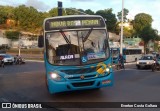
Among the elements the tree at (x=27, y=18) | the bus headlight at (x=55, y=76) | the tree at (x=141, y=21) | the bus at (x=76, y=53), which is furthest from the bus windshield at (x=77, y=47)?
the tree at (x=141, y=21)

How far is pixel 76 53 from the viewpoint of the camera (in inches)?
435

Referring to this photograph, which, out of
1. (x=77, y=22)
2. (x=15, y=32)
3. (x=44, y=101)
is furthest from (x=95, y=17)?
(x=15, y=32)

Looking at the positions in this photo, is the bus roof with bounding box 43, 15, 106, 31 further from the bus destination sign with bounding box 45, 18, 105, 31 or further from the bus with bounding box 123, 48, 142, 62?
the bus with bounding box 123, 48, 142, 62

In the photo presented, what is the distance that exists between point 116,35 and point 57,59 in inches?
3745

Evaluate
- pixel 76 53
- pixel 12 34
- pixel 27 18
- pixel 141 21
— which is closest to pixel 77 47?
pixel 76 53

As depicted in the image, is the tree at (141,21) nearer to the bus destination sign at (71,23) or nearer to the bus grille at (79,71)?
the bus destination sign at (71,23)

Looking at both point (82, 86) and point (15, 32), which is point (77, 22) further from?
point (15, 32)

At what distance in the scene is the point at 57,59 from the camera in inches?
434

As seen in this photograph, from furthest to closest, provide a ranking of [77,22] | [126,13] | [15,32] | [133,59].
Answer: [126,13], [15,32], [133,59], [77,22]

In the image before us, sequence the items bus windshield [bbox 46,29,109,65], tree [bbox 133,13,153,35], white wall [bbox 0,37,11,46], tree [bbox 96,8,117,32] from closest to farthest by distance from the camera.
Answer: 1. bus windshield [bbox 46,29,109,65]
2. white wall [bbox 0,37,11,46]
3. tree [bbox 96,8,117,32]
4. tree [bbox 133,13,153,35]

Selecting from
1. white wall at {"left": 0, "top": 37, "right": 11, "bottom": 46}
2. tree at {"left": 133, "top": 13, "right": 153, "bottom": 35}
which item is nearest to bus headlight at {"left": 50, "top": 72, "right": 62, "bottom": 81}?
white wall at {"left": 0, "top": 37, "right": 11, "bottom": 46}

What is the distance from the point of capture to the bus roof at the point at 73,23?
11.5 m

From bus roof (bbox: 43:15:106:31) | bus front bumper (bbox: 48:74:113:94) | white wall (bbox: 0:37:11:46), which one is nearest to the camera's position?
bus front bumper (bbox: 48:74:113:94)

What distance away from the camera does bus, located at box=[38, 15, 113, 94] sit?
35.4 feet
